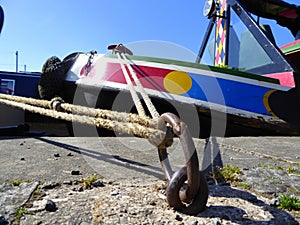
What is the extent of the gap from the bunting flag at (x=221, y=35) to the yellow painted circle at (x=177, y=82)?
113 cm

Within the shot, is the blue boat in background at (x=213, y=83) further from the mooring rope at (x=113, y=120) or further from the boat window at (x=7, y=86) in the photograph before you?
the boat window at (x=7, y=86)

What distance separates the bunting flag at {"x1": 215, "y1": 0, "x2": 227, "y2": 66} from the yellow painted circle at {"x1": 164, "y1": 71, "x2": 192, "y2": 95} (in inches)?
44.6

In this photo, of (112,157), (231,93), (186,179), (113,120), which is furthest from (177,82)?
(186,179)

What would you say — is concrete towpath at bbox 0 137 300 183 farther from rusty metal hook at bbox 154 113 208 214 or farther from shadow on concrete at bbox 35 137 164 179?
rusty metal hook at bbox 154 113 208 214

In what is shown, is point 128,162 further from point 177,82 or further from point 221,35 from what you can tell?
point 221,35

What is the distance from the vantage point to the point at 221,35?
4.05m

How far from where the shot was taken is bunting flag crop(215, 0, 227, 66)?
3.91m

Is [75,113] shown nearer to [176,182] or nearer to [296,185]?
[176,182]

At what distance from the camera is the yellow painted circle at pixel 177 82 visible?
3086mm

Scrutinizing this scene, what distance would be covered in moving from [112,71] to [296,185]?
2509 millimetres

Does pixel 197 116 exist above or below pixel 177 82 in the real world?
below

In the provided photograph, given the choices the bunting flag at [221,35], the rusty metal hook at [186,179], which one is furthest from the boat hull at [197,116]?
the rusty metal hook at [186,179]

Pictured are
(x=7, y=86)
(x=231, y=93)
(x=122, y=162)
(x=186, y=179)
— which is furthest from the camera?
(x=7, y=86)

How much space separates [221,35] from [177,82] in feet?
4.71
